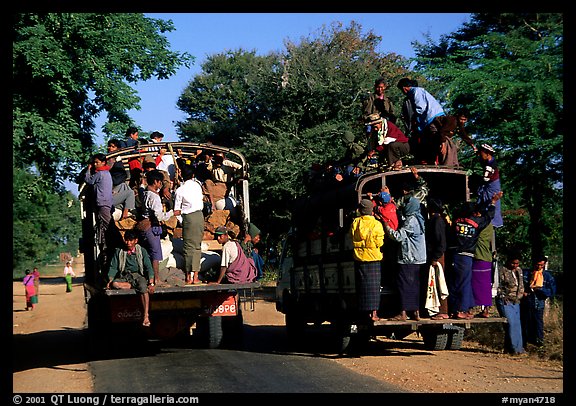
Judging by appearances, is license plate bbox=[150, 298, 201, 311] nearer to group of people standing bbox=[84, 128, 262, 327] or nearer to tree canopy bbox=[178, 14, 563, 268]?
group of people standing bbox=[84, 128, 262, 327]

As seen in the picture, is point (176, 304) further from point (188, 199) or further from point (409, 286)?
point (409, 286)

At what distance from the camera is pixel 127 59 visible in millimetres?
22828

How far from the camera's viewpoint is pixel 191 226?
13.4m

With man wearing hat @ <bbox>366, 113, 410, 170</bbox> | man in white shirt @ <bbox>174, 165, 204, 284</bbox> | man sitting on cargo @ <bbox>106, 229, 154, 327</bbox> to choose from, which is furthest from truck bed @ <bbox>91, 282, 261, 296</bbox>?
man wearing hat @ <bbox>366, 113, 410, 170</bbox>

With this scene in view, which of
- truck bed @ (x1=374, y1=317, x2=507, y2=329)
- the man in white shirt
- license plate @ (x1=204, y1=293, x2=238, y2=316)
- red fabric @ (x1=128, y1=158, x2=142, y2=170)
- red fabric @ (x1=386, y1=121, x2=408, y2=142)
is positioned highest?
red fabric @ (x1=386, y1=121, x2=408, y2=142)

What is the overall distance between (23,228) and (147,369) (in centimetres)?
5151

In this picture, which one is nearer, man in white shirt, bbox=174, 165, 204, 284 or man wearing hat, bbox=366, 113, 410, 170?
man in white shirt, bbox=174, 165, 204, 284

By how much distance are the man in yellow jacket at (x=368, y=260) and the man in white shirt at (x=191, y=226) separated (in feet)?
8.24

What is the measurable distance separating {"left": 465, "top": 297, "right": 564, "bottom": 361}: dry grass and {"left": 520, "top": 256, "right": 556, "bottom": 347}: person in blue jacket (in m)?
0.20

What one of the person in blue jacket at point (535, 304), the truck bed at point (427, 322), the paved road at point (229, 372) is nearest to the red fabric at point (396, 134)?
the truck bed at point (427, 322)

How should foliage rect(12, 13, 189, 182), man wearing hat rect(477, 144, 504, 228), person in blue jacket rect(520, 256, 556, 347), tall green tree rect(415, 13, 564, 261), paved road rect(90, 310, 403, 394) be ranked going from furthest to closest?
foliage rect(12, 13, 189, 182)
tall green tree rect(415, 13, 564, 261)
person in blue jacket rect(520, 256, 556, 347)
man wearing hat rect(477, 144, 504, 228)
paved road rect(90, 310, 403, 394)

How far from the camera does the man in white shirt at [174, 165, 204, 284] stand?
13430 millimetres

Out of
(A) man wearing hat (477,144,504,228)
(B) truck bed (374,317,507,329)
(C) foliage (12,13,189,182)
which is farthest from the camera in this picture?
(C) foliage (12,13,189,182)

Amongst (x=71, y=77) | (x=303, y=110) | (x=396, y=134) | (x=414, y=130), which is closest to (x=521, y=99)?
(x=414, y=130)
